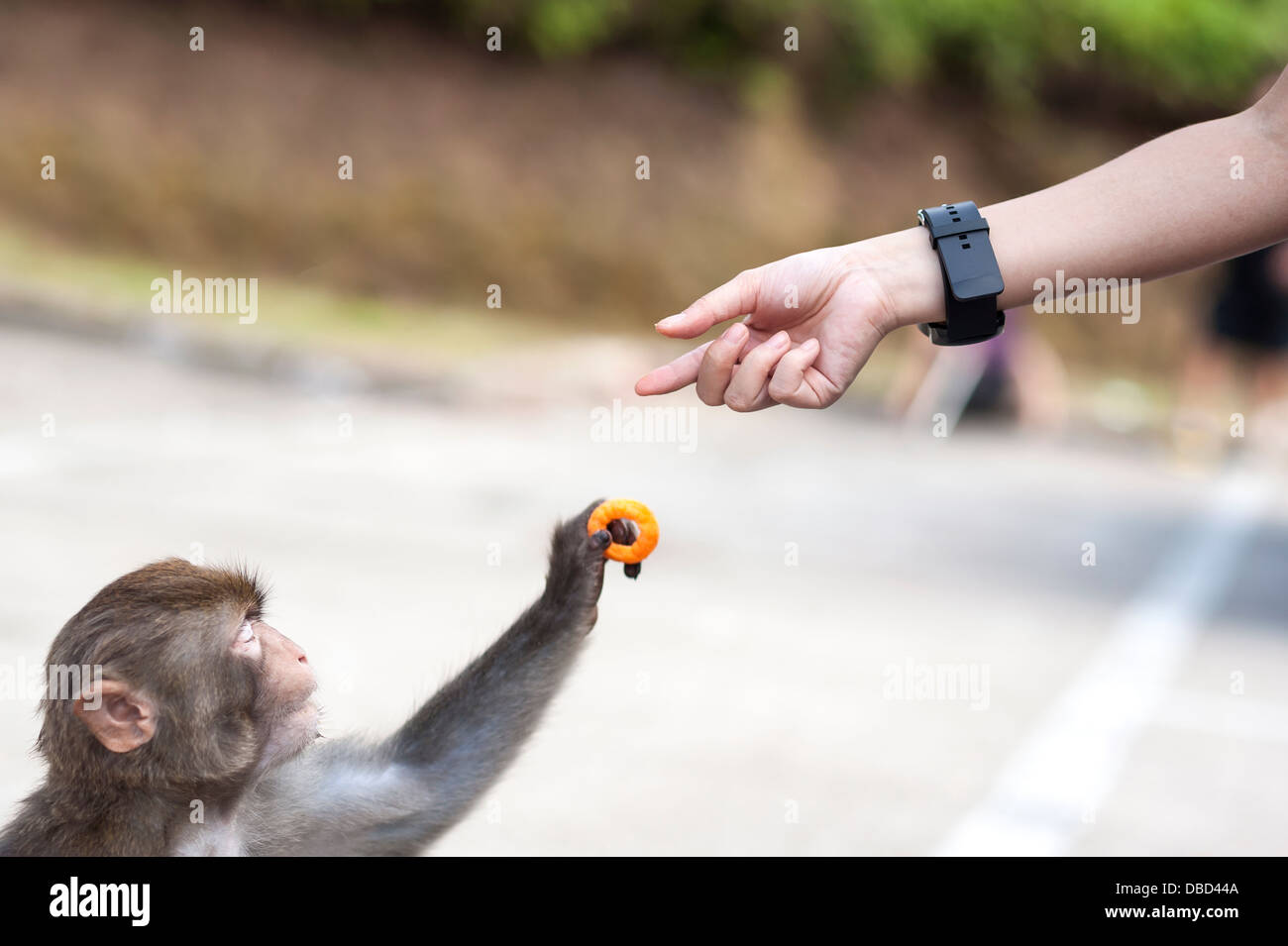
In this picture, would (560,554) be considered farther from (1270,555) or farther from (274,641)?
(1270,555)

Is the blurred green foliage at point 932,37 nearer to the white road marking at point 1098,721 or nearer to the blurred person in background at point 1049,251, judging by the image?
the white road marking at point 1098,721

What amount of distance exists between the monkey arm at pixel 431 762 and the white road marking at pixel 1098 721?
6.93 ft

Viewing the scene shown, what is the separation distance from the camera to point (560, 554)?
2.27 m

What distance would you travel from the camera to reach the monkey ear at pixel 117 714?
6.71 feet

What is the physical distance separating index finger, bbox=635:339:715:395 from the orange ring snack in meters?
0.18

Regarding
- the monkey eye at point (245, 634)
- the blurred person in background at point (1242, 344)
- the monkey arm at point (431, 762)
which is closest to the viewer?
the monkey eye at point (245, 634)

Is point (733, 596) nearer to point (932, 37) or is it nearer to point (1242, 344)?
point (1242, 344)

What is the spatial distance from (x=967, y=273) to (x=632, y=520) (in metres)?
0.61

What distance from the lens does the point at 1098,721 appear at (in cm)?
539

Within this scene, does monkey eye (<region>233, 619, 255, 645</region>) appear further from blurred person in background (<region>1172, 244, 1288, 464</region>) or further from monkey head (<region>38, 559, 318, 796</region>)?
blurred person in background (<region>1172, 244, 1288, 464</region>)

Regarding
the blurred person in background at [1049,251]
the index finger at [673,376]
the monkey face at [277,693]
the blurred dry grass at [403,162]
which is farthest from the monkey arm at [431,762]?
the blurred dry grass at [403,162]

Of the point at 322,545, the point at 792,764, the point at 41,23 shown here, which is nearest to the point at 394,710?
the point at 792,764

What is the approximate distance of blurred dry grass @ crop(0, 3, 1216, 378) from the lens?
12.2m

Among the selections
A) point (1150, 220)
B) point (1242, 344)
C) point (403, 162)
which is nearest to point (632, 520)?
point (1150, 220)
